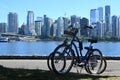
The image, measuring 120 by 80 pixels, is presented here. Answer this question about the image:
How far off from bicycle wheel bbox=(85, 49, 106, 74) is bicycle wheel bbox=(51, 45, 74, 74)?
2.79 feet

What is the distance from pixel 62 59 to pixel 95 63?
124 centimetres

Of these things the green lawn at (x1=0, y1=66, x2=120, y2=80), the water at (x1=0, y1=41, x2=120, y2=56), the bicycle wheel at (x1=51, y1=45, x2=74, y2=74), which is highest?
the bicycle wheel at (x1=51, y1=45, x2=74, y2=74)

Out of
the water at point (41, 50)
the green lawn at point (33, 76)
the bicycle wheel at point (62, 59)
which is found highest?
the bicycle wheel at point (62, 59)

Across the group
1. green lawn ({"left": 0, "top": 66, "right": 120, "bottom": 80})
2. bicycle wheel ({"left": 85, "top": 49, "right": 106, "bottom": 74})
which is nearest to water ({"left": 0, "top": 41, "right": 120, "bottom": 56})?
bicycle wheel ({"left": 85, "top": 49, "right": 106, "bottom": 74})

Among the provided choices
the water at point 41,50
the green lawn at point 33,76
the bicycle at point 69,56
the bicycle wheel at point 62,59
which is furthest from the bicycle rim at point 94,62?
the water at point 41,50

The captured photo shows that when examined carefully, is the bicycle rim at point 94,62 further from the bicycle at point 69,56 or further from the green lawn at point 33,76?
the green lawn at point 33,76

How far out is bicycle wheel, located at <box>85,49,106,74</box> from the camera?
32.6ft

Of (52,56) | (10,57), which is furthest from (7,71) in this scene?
(10,57)

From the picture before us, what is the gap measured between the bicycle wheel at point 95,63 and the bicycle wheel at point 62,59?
85cm

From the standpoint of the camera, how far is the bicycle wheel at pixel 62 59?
8.87 metres

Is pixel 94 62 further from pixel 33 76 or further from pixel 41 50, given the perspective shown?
pixel 41 50

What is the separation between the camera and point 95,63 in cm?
1002

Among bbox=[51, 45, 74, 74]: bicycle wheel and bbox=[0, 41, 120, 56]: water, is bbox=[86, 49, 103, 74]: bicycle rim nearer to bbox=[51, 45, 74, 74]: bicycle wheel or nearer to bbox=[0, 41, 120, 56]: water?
bbox=[51, 45, 74, 74]: bicycle wheel

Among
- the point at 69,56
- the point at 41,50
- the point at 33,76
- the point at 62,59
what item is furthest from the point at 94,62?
the point at 41,50
